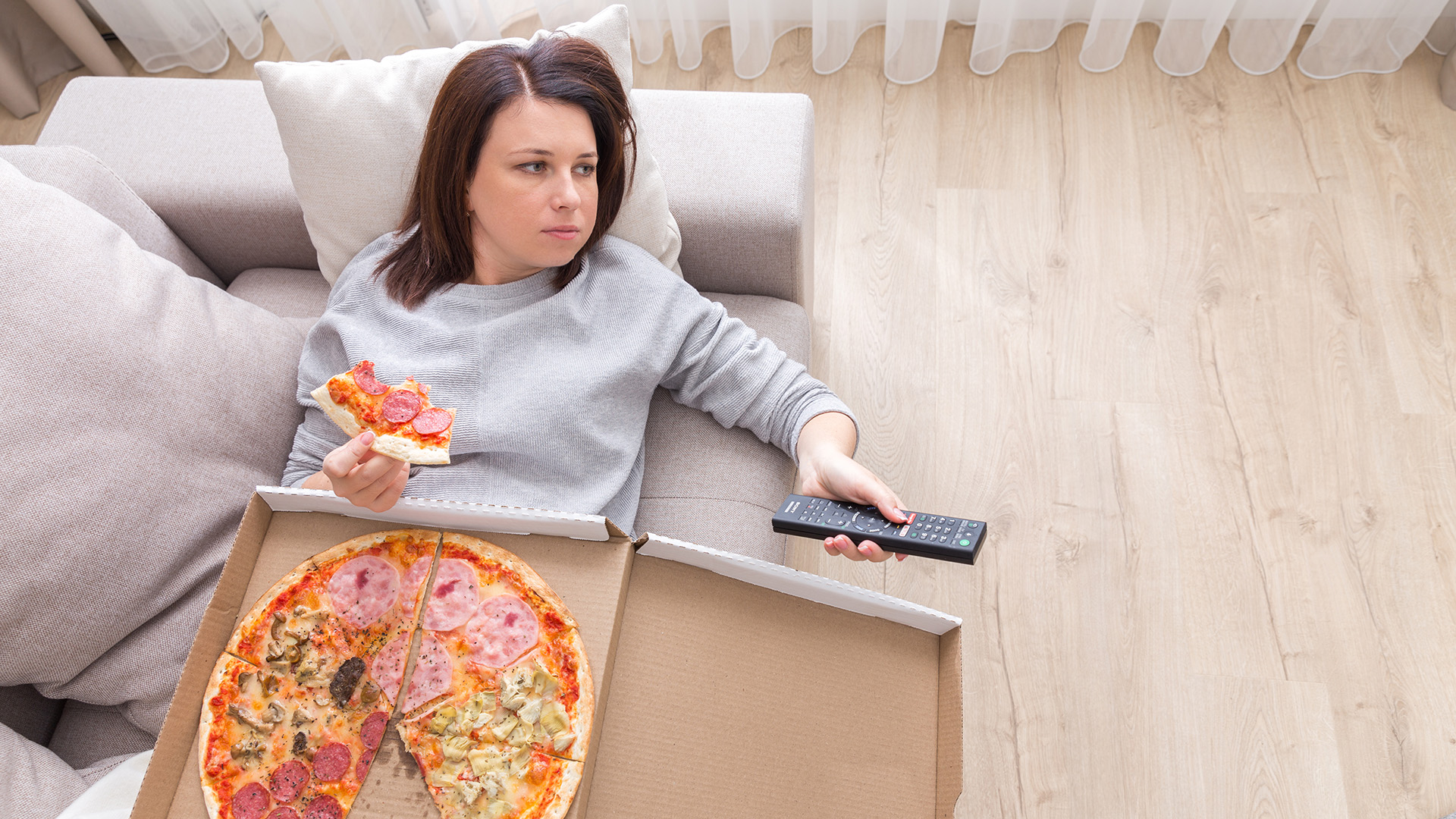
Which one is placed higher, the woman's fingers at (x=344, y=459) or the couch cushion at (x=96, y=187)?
the couch cushion at (x=96, y=187)

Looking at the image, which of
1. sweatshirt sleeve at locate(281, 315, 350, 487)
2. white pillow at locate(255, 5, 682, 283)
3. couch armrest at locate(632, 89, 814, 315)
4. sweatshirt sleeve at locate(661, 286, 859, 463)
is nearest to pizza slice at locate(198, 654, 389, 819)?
sweatshirt sleeve at locate(281, 315, 350, 487)

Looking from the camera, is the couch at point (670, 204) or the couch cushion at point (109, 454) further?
the couch at point (670, 204)

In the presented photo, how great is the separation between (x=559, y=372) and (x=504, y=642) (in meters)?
0.38

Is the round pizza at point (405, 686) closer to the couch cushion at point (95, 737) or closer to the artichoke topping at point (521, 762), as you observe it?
the artichoke topping at point (521, 762)

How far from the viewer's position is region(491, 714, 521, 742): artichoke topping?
3.05 ft

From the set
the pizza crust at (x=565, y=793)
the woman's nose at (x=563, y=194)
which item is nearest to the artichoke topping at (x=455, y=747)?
the pizza crust at (x=565, y=793)

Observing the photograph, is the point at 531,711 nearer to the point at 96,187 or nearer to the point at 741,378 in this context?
the point at 741,378

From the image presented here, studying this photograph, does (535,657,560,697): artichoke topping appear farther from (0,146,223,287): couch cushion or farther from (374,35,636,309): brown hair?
(0,146,223,287): couch cushion

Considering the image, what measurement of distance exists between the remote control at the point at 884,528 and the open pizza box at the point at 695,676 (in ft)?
0.22

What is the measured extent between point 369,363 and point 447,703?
0.40m

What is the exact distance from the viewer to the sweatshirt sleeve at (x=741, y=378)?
1.21 m

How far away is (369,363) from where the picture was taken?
1038 mm

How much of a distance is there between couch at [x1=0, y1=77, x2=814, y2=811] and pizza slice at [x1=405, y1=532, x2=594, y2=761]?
13.2 inches

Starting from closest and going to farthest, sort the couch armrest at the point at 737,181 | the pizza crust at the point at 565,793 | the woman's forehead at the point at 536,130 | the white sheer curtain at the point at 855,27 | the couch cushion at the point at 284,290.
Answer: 1. the pizza crust at the point at 565,793
2. the woman's forehead at the point at 536,130
3. the couch armrest at the point at 737,181
4. the couch cushion at the point at 284,290
5. the white sheer curtain at the point at 855,27
